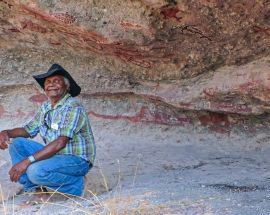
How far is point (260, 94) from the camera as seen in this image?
18.2 feet

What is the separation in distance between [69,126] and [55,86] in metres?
0.35

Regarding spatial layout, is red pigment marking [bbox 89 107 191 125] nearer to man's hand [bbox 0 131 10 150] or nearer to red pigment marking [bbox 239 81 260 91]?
red pigment marking [bbox 239 81 260 91]

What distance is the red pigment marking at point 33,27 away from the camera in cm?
570

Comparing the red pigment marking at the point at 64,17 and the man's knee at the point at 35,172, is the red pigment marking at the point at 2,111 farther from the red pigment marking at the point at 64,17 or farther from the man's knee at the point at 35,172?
the man's knee at the point at 35,172

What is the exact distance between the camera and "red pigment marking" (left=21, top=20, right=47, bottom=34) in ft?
18.7

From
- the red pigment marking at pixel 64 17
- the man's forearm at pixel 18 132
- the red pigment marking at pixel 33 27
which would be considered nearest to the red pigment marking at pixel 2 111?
the red pigment marking at pixel 33 27

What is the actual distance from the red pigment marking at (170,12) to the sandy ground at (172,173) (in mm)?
1260

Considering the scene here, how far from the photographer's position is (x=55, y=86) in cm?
444

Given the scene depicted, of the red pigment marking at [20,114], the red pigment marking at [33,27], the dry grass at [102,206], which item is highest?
the red pigment marking at [33,27]

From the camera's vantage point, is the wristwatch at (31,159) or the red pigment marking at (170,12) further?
the red pigment marking at (170,12)

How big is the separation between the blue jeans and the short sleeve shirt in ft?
0.21

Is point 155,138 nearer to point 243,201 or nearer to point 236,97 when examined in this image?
point 236,97

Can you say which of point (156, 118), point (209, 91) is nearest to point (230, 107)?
point (209, 91)

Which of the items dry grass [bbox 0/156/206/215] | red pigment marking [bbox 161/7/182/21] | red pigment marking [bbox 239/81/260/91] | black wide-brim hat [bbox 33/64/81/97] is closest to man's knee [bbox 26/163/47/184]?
dry grass [bbox 0/156/206/215]
